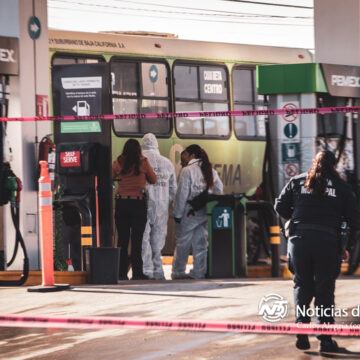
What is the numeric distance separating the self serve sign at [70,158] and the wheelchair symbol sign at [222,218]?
1.85 meters

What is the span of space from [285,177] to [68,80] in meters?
3.11

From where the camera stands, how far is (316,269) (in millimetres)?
7293

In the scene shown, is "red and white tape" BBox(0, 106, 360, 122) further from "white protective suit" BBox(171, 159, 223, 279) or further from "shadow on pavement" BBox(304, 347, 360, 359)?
"shadow on pavement" BBox(304, 347, 360, 359)

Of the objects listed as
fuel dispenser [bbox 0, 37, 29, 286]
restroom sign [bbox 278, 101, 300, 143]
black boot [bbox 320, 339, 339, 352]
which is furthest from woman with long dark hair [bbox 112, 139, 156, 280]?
black boot [bbox 320, 339, 339, 352]

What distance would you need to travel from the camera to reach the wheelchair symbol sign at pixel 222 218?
12.6 metres

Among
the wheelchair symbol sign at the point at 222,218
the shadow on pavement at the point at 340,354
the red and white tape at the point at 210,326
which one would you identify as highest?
the wheelchair symbol sign at the point at 222,218

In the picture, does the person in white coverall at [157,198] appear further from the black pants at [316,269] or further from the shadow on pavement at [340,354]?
the shadow on pavement at [340,354]

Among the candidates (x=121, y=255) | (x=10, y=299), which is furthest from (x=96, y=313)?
(x=121, y=255)

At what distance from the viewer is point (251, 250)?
14797 mm

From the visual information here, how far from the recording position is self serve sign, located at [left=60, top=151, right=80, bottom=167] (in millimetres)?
12523

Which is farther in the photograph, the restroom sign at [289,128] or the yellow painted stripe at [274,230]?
the restroom sign at [289,128]

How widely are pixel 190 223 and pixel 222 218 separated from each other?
48 centimetres

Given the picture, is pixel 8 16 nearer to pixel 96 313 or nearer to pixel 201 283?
pixel 201 283

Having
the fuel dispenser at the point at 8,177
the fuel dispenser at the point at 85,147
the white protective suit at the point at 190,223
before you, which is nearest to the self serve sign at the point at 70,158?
the fuel dispenser at the point at 85,147
